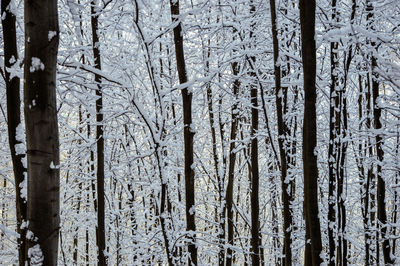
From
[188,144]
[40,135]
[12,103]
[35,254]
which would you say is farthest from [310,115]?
[12,103]

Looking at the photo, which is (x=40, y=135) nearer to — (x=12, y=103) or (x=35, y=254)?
(x=35, y=254)

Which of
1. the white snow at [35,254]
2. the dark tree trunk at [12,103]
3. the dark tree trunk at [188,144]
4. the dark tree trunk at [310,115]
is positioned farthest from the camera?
the dark tree trunk at [188,144]

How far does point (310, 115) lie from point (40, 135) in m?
2.77

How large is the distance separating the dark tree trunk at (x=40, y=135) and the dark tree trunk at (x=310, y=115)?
2.63m

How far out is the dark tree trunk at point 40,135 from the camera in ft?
7.11

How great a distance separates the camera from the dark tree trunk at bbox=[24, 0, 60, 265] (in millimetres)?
2166

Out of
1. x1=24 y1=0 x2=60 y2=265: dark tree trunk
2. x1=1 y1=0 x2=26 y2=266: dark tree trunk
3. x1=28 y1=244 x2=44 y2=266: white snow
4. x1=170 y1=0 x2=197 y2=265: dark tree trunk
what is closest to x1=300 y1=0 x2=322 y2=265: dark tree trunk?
x1=170 y1=0 x2=197 y2=265: dark tree trunk

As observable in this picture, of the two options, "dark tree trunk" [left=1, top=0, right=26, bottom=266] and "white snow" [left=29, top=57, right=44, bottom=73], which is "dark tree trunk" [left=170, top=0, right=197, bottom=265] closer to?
"dark tree trunk" [left=1, top=0, right=26, bottom=266]

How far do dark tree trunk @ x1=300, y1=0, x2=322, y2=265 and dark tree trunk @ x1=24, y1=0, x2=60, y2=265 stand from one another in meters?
2.63

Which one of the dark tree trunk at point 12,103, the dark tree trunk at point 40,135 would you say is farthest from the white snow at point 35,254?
the dark tree trunk at point 12,103

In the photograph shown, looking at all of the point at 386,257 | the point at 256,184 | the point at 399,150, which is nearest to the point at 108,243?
the point at 256,184

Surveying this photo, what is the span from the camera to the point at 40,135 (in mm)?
2182

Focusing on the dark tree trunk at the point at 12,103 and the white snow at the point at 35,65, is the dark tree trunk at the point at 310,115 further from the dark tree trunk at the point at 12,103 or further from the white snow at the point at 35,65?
the dark tree trunk at the point at 12,103

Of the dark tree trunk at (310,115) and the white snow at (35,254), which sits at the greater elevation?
the dark tree trunk at (310,115)
